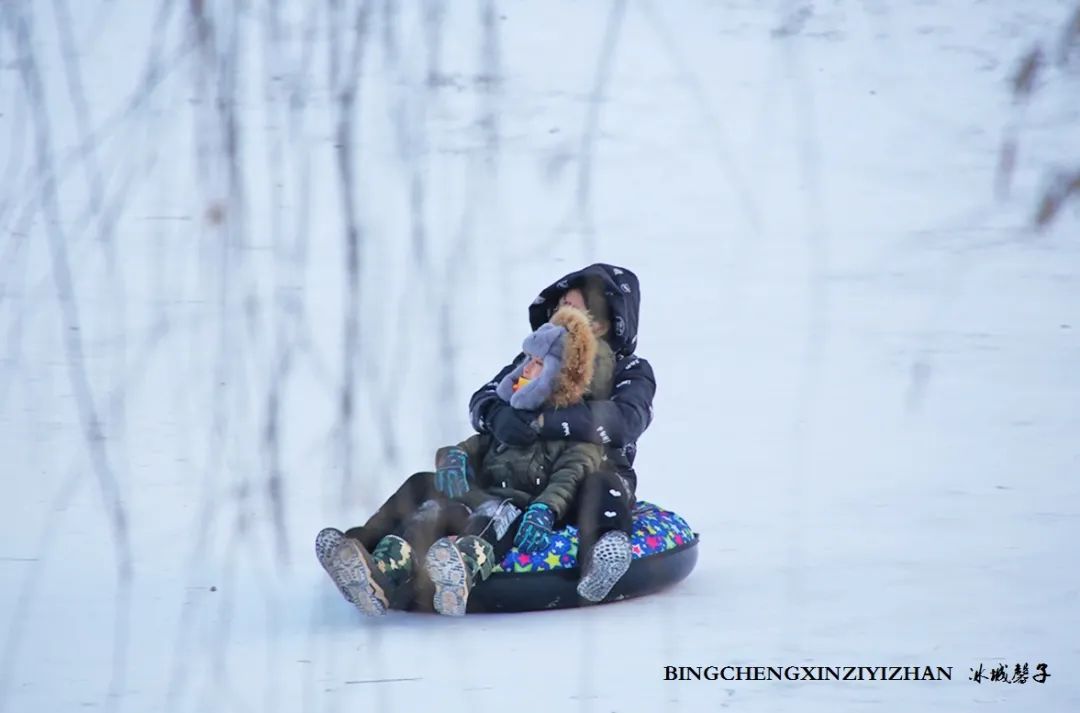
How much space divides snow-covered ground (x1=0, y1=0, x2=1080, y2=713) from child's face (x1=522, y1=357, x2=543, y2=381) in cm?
39

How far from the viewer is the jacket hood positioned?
4.50m

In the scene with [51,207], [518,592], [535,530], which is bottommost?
[518,592]

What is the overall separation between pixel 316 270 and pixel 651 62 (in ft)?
11.3

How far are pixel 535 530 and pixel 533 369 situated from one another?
1.55 ft

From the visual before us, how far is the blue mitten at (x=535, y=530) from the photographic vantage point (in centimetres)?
410

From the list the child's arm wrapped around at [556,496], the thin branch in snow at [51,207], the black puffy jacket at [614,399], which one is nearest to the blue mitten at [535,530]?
the child's arm wrapped around at [556,496]

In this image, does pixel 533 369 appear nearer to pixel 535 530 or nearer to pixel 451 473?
pixel 451 473

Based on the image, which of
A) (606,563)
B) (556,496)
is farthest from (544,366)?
(606,563)

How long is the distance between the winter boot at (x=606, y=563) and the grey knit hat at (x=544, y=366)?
0.43m

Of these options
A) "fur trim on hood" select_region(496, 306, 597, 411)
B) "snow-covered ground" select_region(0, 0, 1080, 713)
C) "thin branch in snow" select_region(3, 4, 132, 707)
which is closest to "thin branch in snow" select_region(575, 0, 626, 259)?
"snow-covered ground" select_region(0, 0, 1080, 713)

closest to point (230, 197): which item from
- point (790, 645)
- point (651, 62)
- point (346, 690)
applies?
point (346, 690)

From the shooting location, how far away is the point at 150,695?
3322 mm

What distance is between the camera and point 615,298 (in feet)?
14.8

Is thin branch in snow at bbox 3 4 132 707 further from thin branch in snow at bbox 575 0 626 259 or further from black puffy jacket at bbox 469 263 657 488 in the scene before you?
black puffy jacket at bbox 469 263 657 488
